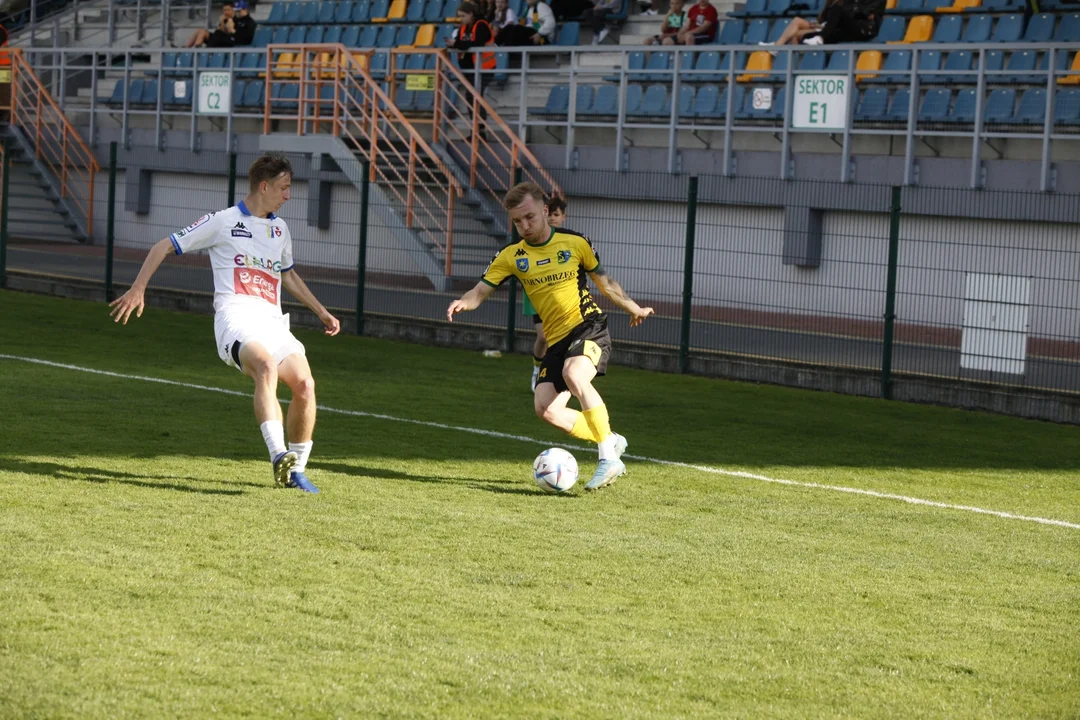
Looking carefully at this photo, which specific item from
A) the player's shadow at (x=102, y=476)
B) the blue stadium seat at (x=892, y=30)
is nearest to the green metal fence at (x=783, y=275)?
→ the blue stadium seat at (x=892, y=30)

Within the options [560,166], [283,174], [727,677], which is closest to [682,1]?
[560,166]

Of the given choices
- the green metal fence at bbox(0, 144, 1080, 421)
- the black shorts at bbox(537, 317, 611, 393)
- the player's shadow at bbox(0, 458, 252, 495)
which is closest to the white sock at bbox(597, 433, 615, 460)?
the black shorts at bbox(537, 317, 611, 393)

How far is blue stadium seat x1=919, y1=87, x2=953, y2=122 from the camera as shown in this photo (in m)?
18.1

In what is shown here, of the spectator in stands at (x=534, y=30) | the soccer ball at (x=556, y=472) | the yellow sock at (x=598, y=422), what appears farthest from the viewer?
the spectator in stands at (x=534, y=30)

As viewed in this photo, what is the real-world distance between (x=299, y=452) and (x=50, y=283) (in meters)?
13.6

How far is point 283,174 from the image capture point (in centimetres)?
815

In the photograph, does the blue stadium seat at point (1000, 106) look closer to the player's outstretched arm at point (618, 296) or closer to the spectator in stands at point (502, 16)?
the spectator in stands at point (502, 16)

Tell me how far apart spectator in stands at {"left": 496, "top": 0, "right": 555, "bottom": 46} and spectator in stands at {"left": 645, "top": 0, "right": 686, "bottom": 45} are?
1.95 metres

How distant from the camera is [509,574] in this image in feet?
20.6

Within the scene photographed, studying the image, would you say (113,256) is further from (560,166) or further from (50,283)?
(560,166)

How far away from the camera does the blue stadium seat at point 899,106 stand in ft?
60.5

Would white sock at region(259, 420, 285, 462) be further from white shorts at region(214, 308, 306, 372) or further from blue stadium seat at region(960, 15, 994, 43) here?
blue stadium seat at region(960, 15, 994, 43)

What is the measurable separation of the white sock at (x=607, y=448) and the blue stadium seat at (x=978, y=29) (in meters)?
Answer: 12.3

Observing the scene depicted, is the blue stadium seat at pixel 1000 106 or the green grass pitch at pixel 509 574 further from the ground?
the blue stadium seat at pixel 1000 106
